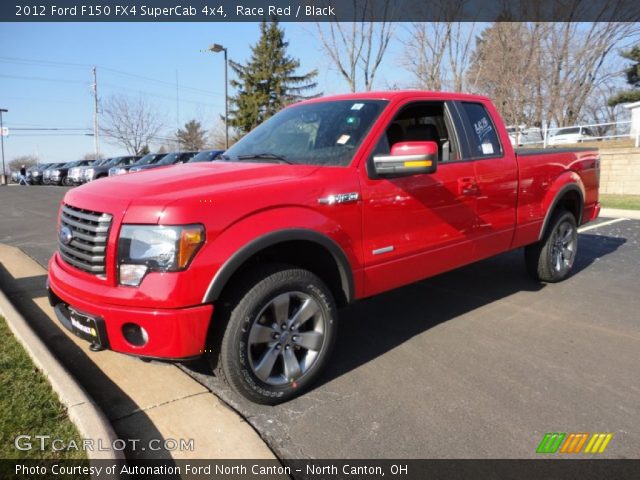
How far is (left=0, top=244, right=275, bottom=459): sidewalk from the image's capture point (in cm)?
254

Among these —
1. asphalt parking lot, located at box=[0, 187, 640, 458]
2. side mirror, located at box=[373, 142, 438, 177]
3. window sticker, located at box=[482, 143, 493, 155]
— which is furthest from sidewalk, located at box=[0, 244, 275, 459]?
window sticker, located at box=[482, 143, 493, 155]

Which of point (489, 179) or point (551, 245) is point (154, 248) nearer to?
point (489, 179)

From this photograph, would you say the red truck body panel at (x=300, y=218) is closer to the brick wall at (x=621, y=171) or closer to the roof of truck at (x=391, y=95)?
the roof of truck at (x=391, y=95)

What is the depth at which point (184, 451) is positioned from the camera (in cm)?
252

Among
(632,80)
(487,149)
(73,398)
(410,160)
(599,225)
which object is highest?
(632,80)

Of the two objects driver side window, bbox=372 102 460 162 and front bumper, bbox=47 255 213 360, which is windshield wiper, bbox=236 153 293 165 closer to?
driver side window, bbox=372 102 460 162

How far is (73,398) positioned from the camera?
9.09 feet

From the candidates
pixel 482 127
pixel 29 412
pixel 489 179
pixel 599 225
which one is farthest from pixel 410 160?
pixel 599 225

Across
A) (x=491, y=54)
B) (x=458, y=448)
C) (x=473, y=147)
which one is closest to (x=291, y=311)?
(x=458, y=448)

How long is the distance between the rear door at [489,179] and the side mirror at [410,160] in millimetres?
1164

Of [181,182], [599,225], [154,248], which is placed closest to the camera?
[154,248]

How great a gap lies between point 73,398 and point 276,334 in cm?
123

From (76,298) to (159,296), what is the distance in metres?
0.62

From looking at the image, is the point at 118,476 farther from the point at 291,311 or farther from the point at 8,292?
the point at 8,292
